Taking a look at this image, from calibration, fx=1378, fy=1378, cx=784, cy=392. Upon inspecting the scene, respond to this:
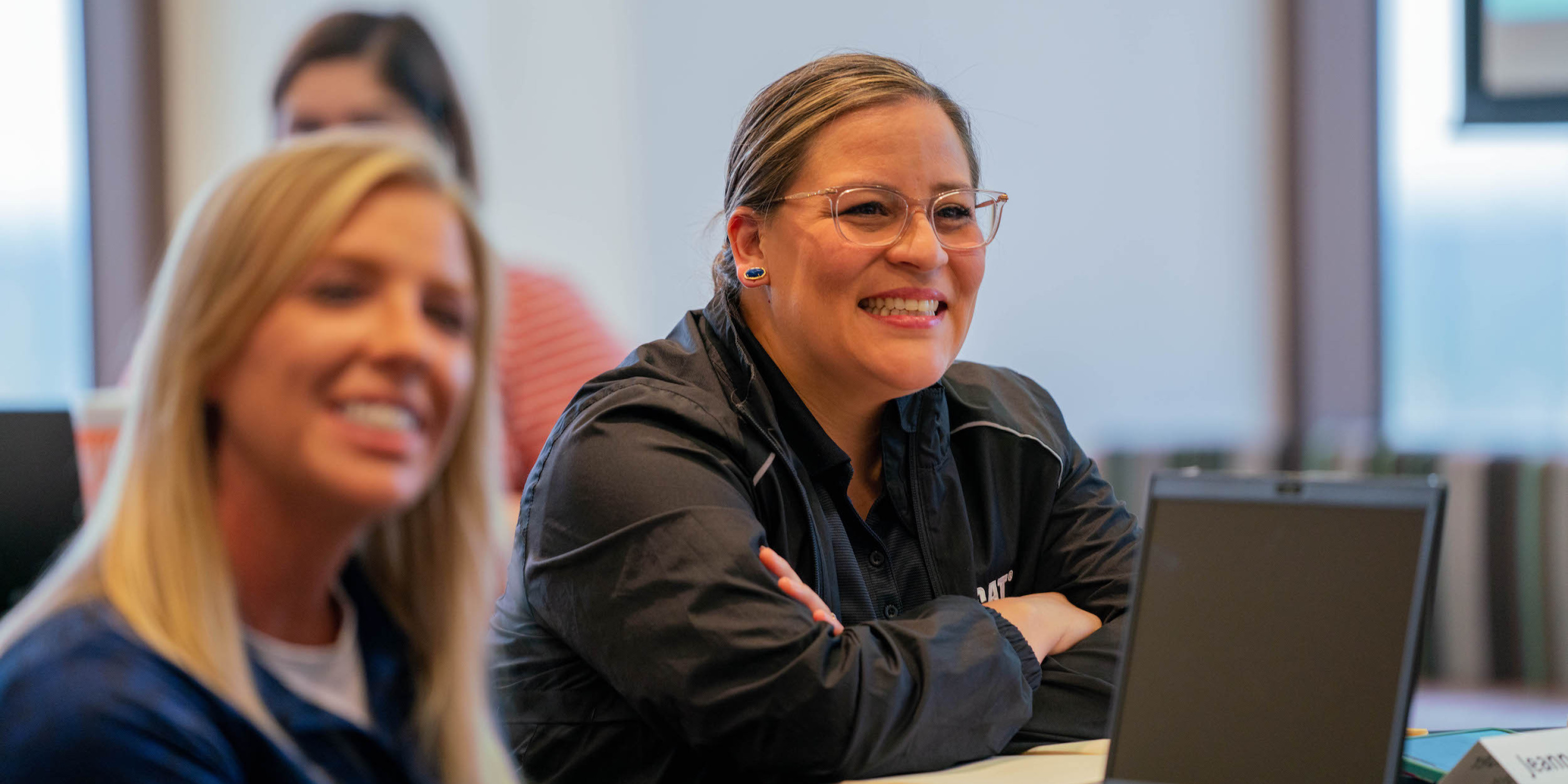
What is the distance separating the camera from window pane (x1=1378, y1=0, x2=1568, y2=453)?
10.6ft

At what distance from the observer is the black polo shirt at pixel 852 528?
1571 millimetres

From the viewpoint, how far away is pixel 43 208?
351 cm

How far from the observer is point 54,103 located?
3.52m

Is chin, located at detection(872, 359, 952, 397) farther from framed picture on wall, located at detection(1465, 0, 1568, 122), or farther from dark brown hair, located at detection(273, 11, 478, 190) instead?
framed picture on wall, located at detection(1465, 0, 1568, 122)

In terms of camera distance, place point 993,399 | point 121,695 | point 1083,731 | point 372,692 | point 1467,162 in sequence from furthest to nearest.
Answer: point 1467,162
point 993,399
point 1083,731
point 372,692
point 121,695

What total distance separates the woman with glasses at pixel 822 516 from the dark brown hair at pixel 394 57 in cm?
92

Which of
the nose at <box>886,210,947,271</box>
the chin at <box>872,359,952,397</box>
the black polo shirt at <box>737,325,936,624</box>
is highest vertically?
the nose at <box>886,210,947,271</box>

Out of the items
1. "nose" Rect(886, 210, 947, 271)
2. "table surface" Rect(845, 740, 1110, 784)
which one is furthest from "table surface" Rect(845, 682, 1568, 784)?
"nose" Rect(886, 210, 947, 271)

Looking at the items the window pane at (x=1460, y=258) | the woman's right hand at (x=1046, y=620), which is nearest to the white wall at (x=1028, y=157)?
the window pane at (x=1460, y=258)

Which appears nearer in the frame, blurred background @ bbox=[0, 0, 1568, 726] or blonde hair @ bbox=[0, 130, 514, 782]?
blonde hair @ bbox=[0, 130, 514, 782]

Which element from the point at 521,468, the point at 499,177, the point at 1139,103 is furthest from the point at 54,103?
the point at 1139,103

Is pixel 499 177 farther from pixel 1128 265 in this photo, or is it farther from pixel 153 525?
pixel 153 525

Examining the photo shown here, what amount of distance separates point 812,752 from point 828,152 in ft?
2.29

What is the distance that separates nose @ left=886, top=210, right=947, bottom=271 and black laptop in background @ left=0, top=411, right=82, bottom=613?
36.7 inches
